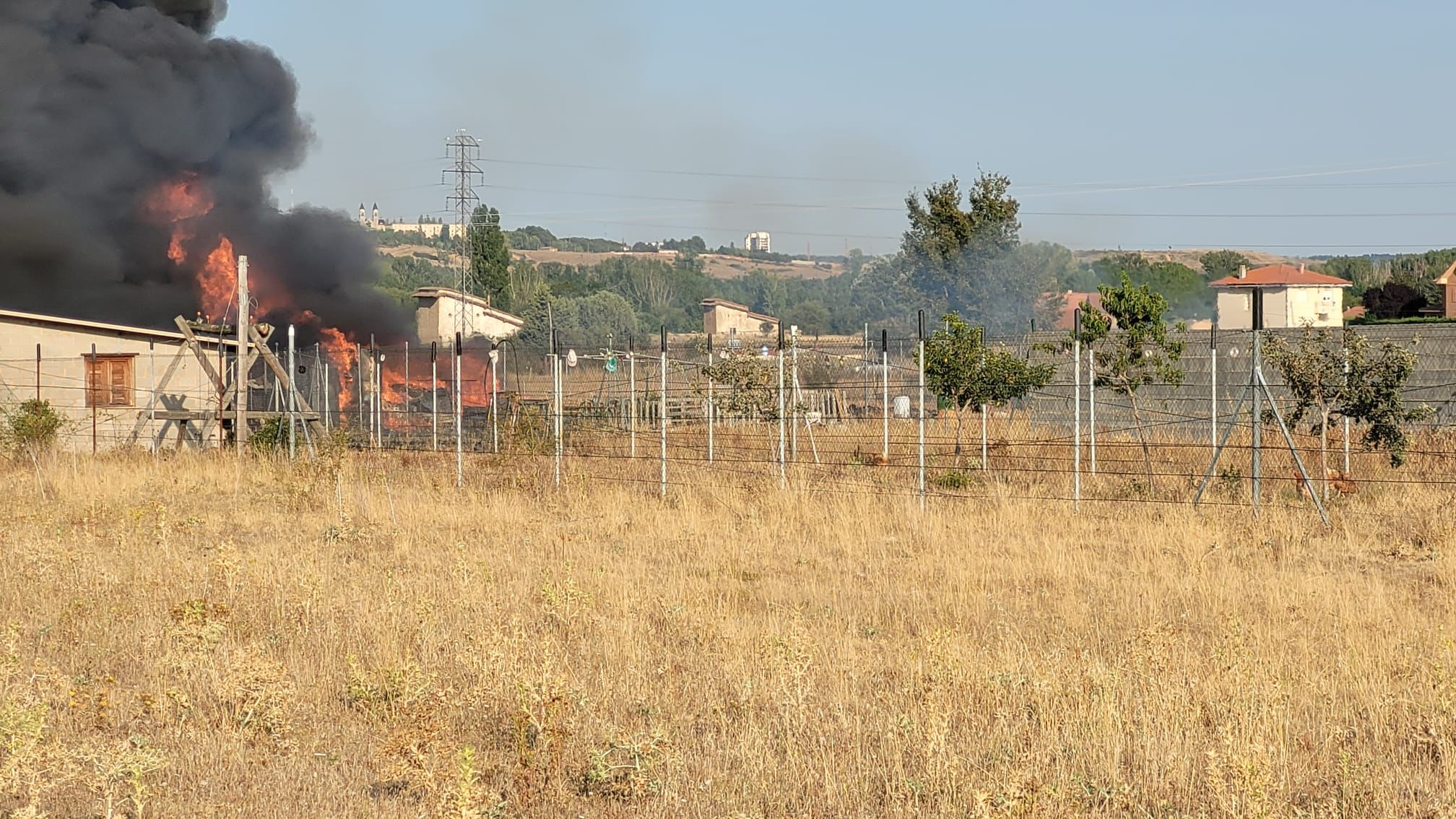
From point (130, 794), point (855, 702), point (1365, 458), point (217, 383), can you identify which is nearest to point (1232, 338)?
point (1365, 458)

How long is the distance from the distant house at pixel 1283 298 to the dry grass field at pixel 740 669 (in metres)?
60.0

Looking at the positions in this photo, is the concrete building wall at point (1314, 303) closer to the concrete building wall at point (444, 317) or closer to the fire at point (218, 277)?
the concrete building wall at point (444, 317)

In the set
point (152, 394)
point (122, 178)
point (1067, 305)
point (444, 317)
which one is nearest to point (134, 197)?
point (122, 178)

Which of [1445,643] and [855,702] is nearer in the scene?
[855,702]

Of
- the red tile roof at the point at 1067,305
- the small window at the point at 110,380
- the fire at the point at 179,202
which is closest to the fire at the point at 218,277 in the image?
the fire at the point at 179,202

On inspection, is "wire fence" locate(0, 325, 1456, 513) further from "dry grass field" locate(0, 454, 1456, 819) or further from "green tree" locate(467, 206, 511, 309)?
"green tree" locate(467, 206, 511, 309)

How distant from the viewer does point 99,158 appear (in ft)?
127

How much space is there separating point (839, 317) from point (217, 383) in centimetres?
7375

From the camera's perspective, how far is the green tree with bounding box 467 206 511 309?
86438 mm

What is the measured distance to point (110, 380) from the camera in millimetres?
30266

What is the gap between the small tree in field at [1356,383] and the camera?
688 inches

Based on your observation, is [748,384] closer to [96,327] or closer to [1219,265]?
[96,327]

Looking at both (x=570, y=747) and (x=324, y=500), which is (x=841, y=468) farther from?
(x=570, y=747)

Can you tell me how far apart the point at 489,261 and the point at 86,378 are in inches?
2268
